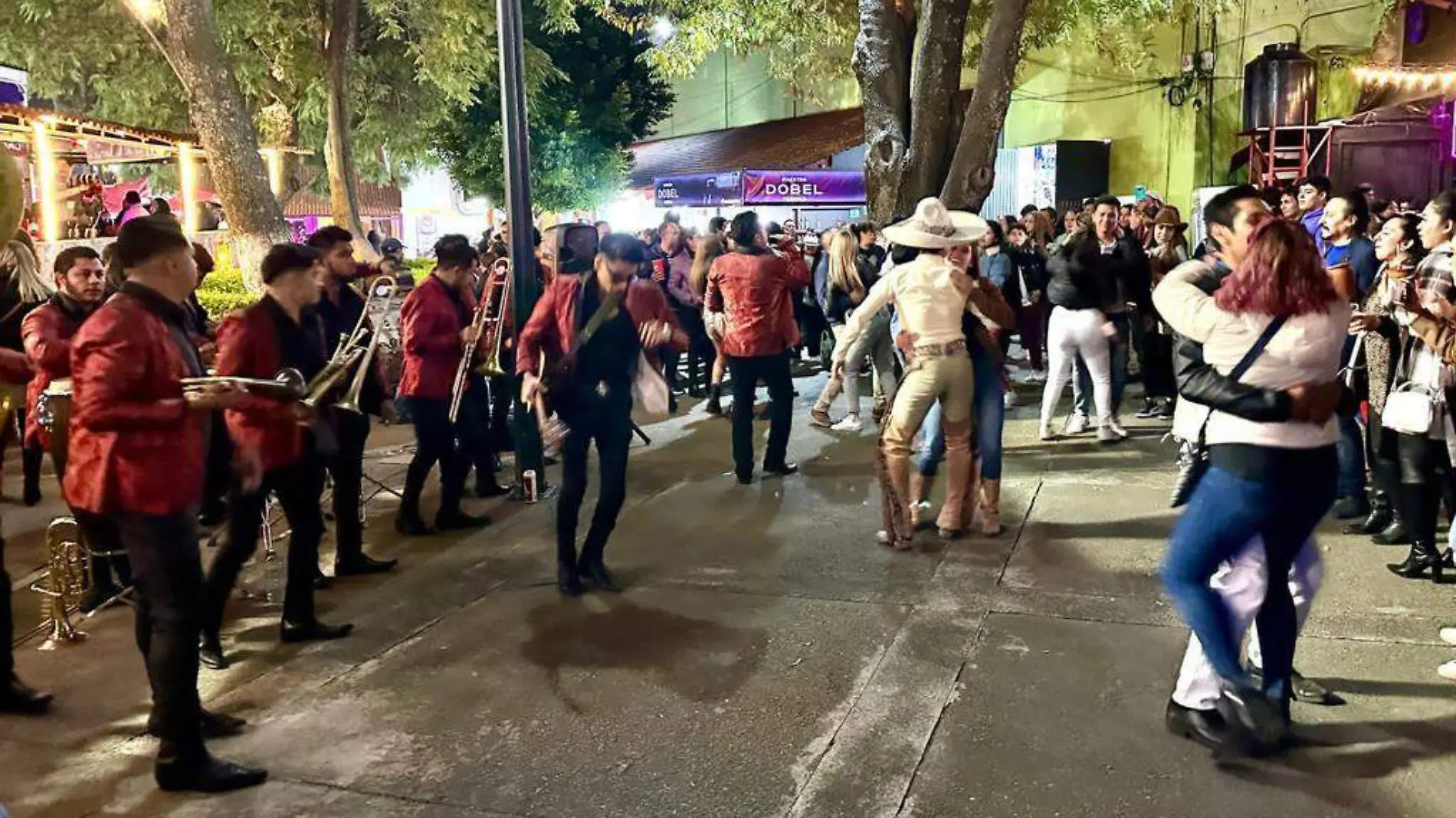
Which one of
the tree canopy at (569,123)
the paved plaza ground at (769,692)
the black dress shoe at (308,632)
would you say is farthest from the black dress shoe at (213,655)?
the tree canopy at (569,123)

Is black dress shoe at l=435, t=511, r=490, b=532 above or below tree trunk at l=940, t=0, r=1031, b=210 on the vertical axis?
below

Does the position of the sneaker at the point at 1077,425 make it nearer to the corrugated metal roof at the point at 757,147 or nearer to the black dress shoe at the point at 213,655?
the black dress shoe at the point at 213,655

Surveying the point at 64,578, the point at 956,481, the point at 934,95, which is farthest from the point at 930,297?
the point at 934,95

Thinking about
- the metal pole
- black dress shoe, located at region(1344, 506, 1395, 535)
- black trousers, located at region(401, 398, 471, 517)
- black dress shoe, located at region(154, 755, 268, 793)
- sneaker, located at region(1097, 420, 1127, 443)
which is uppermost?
the metal pole

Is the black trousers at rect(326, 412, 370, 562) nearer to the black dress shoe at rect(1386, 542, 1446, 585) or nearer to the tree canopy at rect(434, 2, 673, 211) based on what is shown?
the black dress shoe at rect(1386, 542, 1446, 585)

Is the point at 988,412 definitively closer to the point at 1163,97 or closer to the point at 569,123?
the point at 1163,97

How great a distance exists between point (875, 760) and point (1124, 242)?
20.5 ft

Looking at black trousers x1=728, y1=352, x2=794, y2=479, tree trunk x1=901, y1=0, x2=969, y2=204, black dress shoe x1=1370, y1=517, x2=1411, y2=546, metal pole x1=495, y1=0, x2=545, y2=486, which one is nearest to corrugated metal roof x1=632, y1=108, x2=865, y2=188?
tree trunk x1=901, y1=0, x2=969, y2=204

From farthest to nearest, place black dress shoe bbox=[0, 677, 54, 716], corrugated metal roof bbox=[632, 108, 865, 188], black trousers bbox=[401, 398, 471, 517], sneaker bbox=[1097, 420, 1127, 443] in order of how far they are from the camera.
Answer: corrugated metal roof bbox=[632, 108, 865, 188]
sneaker bbox=[1097, 420, 1127, 443]
black trousers bbox=[401, 398, 471, 517]
black dress shoe bbox=[0, 677, 54, 716]

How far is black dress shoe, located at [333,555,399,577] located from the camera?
19.7 ft

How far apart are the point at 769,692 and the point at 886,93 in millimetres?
8191

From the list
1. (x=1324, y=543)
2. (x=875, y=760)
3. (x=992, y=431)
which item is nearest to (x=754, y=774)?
(x=875, y=760)

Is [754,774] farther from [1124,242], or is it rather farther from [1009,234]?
[1009,234]

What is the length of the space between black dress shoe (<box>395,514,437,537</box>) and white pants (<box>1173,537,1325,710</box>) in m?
4.35
